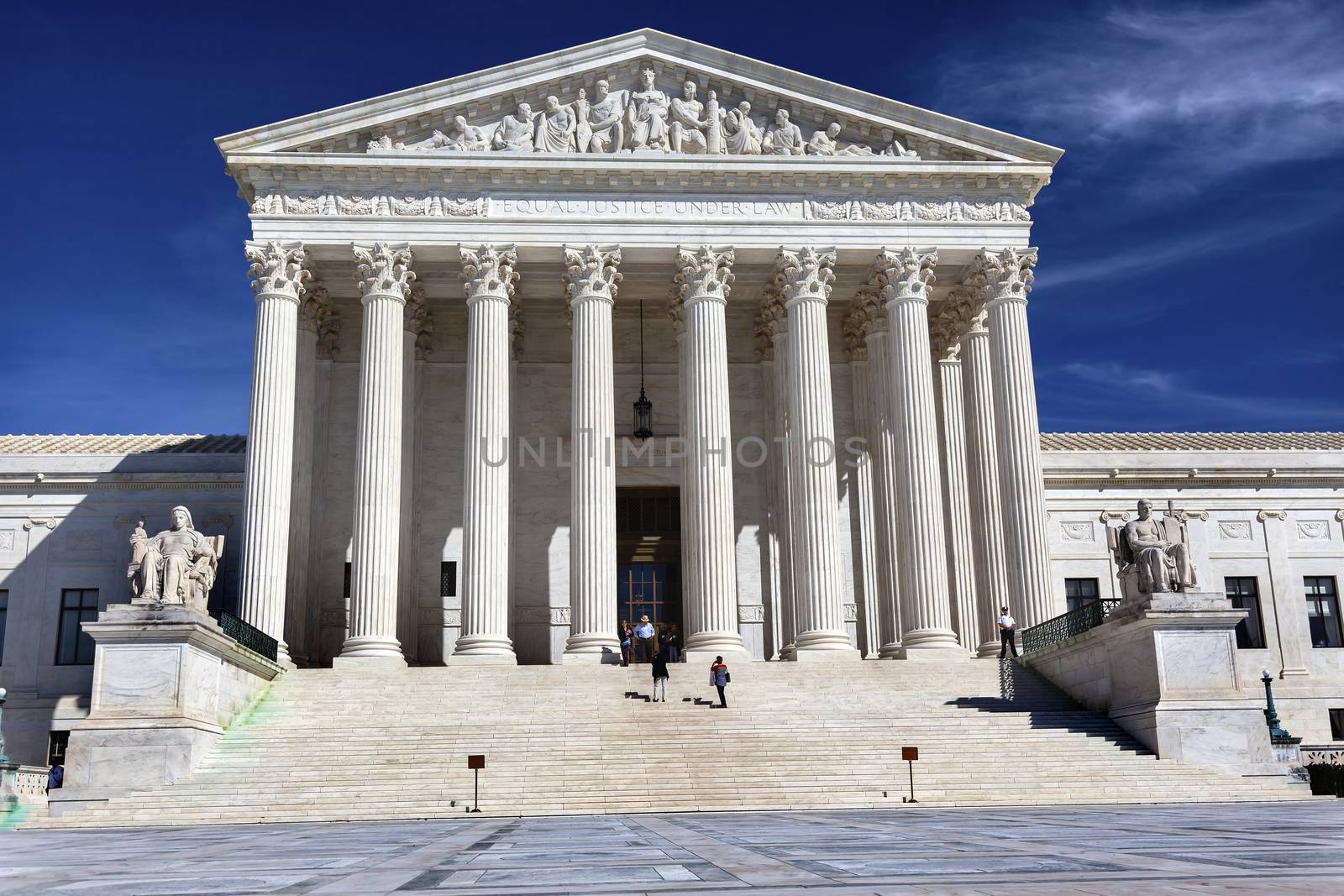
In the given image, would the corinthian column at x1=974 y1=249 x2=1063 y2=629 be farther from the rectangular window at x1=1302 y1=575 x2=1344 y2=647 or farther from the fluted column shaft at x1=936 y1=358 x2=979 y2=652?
the rectangular window at x1=1302 y1=575 x2=1344 y2=647

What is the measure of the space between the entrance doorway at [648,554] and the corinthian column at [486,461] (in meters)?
8.14

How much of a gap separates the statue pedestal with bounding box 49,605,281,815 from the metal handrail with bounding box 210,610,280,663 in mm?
2063

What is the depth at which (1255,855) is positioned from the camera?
32.8 ft

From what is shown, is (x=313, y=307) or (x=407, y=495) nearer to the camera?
(x=313, y=307)

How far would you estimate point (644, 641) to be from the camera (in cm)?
3706

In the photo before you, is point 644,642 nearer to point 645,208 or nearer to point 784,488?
point 784,488

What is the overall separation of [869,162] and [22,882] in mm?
32378

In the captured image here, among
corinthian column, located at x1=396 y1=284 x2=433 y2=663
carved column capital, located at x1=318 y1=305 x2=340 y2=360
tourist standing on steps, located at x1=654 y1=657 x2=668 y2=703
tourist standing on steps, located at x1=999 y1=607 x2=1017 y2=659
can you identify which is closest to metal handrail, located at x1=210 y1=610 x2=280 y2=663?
corinthian column, located at x1=396 y1=284 x2=433 y2=663

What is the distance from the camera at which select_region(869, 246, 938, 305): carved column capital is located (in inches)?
1483

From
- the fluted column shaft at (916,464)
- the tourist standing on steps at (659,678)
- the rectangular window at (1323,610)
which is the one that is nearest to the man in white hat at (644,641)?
the tourist standing on steps at (659,678)

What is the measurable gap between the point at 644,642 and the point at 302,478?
446 inches

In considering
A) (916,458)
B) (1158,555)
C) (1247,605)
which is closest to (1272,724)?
(1158,555)

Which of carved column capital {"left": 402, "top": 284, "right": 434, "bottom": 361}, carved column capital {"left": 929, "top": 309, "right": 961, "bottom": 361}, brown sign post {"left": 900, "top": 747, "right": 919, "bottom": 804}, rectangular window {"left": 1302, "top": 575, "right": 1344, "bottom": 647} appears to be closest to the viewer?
brown sign post {"left": 900, "top": 747, "right": 919, "bottom": 804}

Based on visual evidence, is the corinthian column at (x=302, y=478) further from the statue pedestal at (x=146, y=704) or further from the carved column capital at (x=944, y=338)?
the carved column capital at (x=944, y=338)
